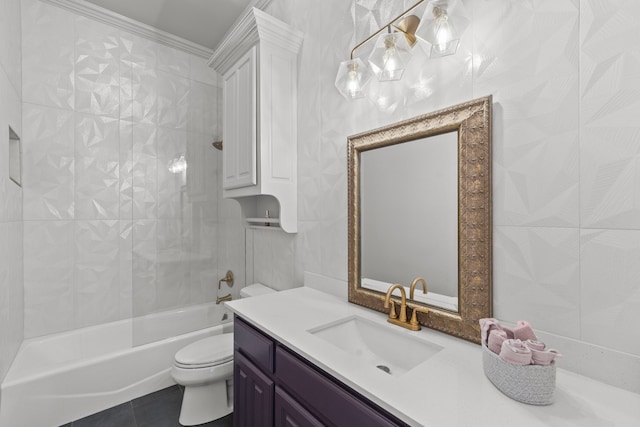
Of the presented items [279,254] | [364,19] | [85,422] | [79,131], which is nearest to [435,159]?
[364,19]

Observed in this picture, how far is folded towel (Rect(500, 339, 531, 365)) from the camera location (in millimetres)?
689

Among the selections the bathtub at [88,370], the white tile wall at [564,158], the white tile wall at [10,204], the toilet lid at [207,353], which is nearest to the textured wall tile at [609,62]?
the white tile wall at [564,158]

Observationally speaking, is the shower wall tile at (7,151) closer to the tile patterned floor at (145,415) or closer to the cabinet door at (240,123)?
the cabinet door at (240,123)

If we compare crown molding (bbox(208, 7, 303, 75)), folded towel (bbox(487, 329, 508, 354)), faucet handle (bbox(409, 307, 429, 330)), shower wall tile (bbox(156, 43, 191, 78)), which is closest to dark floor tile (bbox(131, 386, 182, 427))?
faucet handle (bbox(409, 307, 429, 330))

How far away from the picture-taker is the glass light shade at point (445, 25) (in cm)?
101

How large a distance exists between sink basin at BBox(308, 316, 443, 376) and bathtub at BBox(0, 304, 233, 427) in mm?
1364

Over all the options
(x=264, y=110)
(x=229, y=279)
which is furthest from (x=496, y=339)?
(x=229, y=279)

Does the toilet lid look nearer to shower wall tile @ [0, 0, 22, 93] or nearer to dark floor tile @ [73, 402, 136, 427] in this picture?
dark floor tile @ [73, 402, 136, 427]

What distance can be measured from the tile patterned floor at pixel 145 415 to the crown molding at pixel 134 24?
116 inches

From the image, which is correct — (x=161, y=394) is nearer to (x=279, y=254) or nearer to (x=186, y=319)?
(x=186, y=319)

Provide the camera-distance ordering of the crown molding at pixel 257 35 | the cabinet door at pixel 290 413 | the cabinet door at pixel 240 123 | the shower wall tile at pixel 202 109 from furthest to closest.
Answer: the shower wall tile at pixel 202 109 → the cabinet door at pixel 240 123 → the crown molding at pixel 257 35 → the cabinet door at pixel 290 413

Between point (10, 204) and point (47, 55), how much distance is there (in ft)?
4.00

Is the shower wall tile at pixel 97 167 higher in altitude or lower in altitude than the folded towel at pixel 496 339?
higher

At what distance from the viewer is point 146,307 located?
258cm
